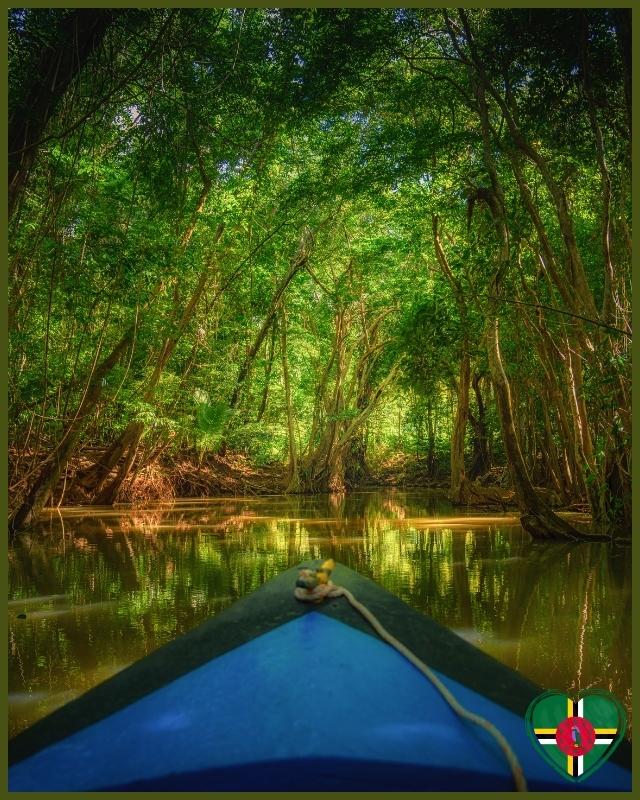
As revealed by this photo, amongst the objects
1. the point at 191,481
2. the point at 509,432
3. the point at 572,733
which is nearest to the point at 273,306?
the point at 191,481

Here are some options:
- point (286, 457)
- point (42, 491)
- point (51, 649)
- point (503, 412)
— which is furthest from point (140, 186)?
point (286, 457)

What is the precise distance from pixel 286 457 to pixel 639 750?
25.1 m

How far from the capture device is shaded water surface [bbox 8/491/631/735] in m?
3.63

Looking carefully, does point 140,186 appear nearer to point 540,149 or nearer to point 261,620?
point 540,149

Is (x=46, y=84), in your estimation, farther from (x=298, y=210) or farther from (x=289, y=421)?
(x=289, y=421)

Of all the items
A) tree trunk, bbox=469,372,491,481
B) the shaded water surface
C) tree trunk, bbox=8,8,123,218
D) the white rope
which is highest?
tree trunk, bbox=8,8,123,218

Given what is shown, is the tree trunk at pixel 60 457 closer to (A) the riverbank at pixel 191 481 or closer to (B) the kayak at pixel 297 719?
(A) the riverbank at pixel 191 481

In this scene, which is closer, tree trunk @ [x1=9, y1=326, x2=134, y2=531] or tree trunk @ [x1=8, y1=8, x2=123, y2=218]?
tree trunk @ [x1=8, y1=8, x2=123, y2=218]

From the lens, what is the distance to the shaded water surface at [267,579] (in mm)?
3629

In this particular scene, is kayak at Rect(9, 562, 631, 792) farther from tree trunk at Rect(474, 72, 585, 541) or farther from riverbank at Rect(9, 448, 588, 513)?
riverbank at Rect(9, 448, 588, 513)

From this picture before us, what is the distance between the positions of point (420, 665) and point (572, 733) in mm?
416

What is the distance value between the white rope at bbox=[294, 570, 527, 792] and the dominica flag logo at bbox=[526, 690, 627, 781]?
118mm

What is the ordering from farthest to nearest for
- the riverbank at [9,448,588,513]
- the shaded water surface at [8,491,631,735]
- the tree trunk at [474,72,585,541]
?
1. the riverbank at [9,448,588,513]
2. the tree trunk at [474,72,585,541]
3. the shaded water surface at [8,491,631,735]

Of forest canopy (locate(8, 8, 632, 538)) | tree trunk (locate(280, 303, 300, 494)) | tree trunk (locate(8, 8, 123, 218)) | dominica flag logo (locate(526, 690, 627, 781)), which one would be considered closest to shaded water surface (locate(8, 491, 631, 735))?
dominica flag logo (locate(526, 690, 627, 781))
